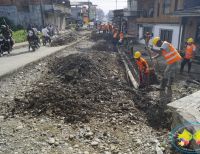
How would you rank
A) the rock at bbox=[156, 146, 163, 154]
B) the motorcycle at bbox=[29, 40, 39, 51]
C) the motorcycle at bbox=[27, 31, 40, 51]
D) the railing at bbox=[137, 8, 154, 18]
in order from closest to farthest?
the rock at bbox=[156, 146, 163, 154]
the motorcycle at bbox=[27, 31, 40, 51]
the motorcycle at bbox=[29, 40, 39, 51]
the railing at bbox=[137, 8, 154, 18]

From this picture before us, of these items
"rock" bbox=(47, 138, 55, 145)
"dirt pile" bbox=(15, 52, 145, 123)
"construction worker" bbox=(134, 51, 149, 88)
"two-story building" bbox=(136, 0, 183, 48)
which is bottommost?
"rock" bbox=(47, 138, 55, 145)

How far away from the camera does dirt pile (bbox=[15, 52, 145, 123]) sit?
222 inches

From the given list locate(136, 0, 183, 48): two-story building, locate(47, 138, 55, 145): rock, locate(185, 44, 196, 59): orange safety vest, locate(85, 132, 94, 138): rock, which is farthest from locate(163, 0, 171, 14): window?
locate(47, 138, 55, 145): rock

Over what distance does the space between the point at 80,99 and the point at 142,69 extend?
2.88m

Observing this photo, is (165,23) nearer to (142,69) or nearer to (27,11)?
(142,69)

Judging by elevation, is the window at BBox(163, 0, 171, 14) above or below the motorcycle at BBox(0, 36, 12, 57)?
above

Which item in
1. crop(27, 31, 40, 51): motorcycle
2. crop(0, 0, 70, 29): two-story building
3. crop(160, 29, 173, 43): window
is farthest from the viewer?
crop(0, 0, 70, 29): two-story building

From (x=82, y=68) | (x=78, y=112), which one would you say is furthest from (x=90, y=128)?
(x=82, y=68)

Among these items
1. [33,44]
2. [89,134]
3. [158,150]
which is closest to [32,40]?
[33,44]

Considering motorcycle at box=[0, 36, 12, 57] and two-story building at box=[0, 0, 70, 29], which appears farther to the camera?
two-story building at box=[0, 0, 70, 29]

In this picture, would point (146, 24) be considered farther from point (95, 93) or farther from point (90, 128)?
point (90, 128)

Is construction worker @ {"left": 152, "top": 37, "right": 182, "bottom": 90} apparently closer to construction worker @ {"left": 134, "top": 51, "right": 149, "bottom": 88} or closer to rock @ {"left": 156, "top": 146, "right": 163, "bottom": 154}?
construction worker @ {"left": 134, "top": 51, "right": 149, "bottom": 88}

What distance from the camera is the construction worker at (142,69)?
25.6 feet

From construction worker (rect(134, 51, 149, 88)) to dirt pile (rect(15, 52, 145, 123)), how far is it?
2.93 feet
